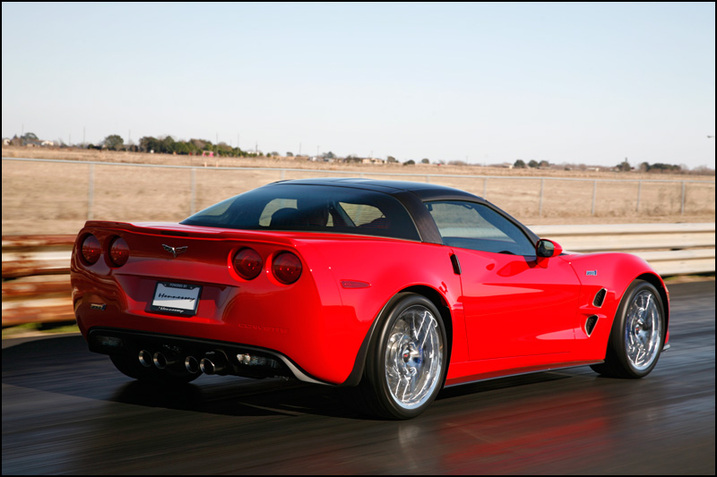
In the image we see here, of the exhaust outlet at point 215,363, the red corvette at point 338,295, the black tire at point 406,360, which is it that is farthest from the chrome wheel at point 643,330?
the exhaust outlet at point 215,363

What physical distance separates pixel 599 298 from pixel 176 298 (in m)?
3.24

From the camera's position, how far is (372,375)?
520 cm

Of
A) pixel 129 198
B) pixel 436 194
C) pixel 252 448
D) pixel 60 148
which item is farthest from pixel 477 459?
pixel 60 148

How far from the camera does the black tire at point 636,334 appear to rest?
700 centimetres

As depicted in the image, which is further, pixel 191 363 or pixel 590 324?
pixel 590 324

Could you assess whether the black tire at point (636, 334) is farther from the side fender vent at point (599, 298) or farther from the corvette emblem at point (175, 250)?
the corvette emblem at point (175, 250)

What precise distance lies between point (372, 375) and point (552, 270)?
192 cm

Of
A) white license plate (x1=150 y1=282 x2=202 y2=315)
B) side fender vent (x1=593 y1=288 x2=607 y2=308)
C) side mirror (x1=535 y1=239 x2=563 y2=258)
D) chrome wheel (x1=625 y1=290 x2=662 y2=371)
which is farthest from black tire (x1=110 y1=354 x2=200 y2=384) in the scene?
chrome wheel (x1=625 y1=290 x2=662 y2=371)

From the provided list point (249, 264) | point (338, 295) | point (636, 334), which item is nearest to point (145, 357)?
point (249, 264)

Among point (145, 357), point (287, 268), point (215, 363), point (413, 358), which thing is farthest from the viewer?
point (413, 358)

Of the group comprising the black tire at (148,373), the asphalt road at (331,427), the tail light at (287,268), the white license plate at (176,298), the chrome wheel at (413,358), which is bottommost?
the asphalt road at (331,427)

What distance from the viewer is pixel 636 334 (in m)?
7.21

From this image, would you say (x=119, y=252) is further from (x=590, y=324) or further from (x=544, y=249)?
(x=590, y=324)

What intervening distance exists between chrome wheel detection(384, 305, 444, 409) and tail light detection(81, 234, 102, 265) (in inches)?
70.0
